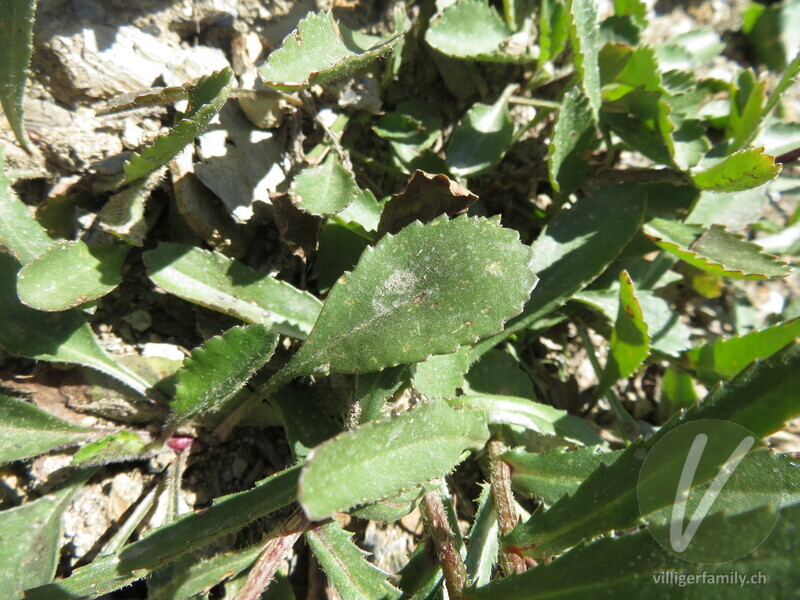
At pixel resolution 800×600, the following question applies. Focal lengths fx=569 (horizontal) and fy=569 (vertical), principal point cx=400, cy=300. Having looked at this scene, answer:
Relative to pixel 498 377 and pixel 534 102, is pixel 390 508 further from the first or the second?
pixel 534 102

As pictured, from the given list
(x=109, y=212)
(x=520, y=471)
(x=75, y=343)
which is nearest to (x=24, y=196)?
(x=109, y=212)

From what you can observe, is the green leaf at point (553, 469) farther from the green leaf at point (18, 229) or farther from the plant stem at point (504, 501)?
the green leaf at point (18, 229)

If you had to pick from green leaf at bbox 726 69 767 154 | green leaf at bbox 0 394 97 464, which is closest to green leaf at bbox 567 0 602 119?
green leaf at bbox 726 69 767 154

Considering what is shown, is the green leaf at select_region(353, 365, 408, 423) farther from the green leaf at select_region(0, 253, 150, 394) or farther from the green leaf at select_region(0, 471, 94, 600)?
the green leaf at select_region(0, 471, 94, 600)

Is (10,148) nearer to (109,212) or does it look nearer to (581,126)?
(109,212)

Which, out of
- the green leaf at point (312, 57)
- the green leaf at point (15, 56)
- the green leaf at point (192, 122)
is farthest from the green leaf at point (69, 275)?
the green leaf at point (312, 57)
